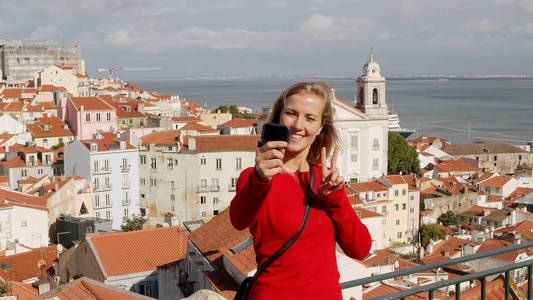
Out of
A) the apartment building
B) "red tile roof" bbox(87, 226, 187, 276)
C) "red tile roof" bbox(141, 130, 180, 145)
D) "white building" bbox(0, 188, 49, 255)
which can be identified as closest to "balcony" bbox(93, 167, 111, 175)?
the apartment building

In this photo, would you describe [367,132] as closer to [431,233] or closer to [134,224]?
[431,233]

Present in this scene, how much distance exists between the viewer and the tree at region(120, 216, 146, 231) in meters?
23.5

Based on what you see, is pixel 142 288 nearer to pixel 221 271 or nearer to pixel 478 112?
pixel 221 271

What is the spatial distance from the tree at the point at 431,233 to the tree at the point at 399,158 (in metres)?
9.08

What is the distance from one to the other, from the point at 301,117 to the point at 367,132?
32.5 metres

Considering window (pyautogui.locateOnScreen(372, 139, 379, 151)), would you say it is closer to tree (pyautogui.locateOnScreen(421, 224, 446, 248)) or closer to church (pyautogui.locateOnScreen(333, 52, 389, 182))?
church (pyautogui.locateOnScreen(333, 52, 389, 182))

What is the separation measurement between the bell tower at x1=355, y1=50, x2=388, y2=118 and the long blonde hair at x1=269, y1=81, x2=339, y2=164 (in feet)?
107

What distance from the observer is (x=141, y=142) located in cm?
2850

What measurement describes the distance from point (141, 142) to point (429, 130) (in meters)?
60.5

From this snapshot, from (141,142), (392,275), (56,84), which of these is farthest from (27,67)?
(392,275)

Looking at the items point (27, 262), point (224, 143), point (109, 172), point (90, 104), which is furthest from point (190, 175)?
point (90, 104)

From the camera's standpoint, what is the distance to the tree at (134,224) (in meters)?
23.5

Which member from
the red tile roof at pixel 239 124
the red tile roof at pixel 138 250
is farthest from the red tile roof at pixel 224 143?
the red tile roof at pixel 138 250

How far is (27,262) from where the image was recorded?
15.8m
